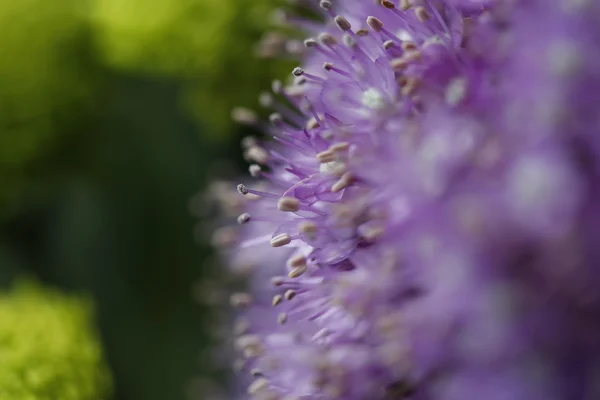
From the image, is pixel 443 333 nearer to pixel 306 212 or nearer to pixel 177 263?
pixel 306 212

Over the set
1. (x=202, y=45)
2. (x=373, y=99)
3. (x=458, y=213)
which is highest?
(x=202, y=45)

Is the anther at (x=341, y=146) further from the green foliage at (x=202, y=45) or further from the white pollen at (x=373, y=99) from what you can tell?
Answer: the green foliage at (x=202, y=45)

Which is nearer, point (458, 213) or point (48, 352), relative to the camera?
point (458, 213)

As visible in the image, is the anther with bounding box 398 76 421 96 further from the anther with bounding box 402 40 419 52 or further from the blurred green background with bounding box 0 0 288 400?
the blurred green background with bounding box 0 0 288 400

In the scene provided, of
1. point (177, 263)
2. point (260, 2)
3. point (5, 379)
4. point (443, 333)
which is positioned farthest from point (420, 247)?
point (177, 263)

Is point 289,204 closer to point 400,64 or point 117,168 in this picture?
point 400,64

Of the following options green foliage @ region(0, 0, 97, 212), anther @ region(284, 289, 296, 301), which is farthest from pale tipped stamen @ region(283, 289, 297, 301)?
green foliage @ region(0, 0, 97, 212)

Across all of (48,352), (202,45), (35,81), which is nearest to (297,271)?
(48,352)

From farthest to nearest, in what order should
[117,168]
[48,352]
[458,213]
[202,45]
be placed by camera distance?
[117,168] → [202,45] → [48,352] → [458,213]
